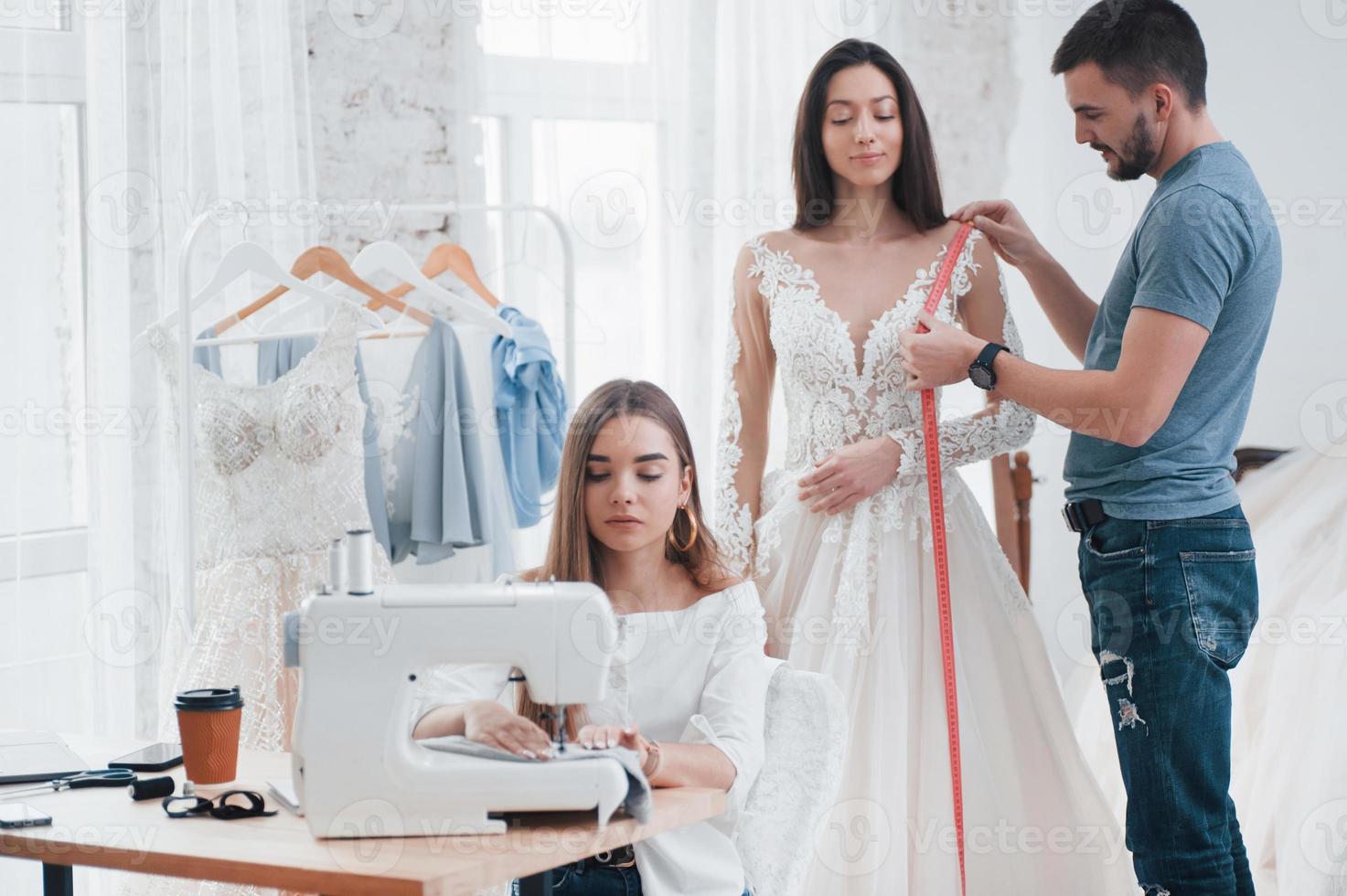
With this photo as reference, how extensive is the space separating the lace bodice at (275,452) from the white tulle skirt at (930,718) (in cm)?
86

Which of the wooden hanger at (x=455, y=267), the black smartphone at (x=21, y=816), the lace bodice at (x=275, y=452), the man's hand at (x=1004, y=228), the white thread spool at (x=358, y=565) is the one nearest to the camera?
the white thread spool at (x=358, y=565)

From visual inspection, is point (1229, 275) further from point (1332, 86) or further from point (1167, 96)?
point (1332, 86)

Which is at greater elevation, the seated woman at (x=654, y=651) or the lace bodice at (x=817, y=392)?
the lace bodice at (x=817, y=392)

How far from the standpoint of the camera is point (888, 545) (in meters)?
2.43

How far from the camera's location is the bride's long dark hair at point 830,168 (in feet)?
7.91

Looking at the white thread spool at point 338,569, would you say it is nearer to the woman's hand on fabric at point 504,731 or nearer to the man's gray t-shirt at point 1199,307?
the woman's hand on fabric at point 504,731

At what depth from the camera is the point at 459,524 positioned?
2.80 meters

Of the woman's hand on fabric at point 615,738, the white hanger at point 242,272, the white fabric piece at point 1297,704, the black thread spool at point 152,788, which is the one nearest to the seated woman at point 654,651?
the woman's hand on fabric at point 615,738

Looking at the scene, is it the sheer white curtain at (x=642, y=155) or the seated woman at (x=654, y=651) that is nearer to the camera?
the seated woman at (x=654, y=651)

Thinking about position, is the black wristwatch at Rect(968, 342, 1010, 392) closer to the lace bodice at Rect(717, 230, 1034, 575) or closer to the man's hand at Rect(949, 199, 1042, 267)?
the lace bodice at Rect(717, 230, 1034, 575)

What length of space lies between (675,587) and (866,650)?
0.59 metres

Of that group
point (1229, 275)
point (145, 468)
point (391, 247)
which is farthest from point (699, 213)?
point (1229, 275)

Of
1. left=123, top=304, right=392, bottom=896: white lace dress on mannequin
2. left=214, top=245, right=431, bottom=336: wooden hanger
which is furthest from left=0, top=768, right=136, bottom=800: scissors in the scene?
left=214, top=245, right=431, bottom=336: wooden hanger

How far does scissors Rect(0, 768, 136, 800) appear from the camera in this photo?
1.69m
